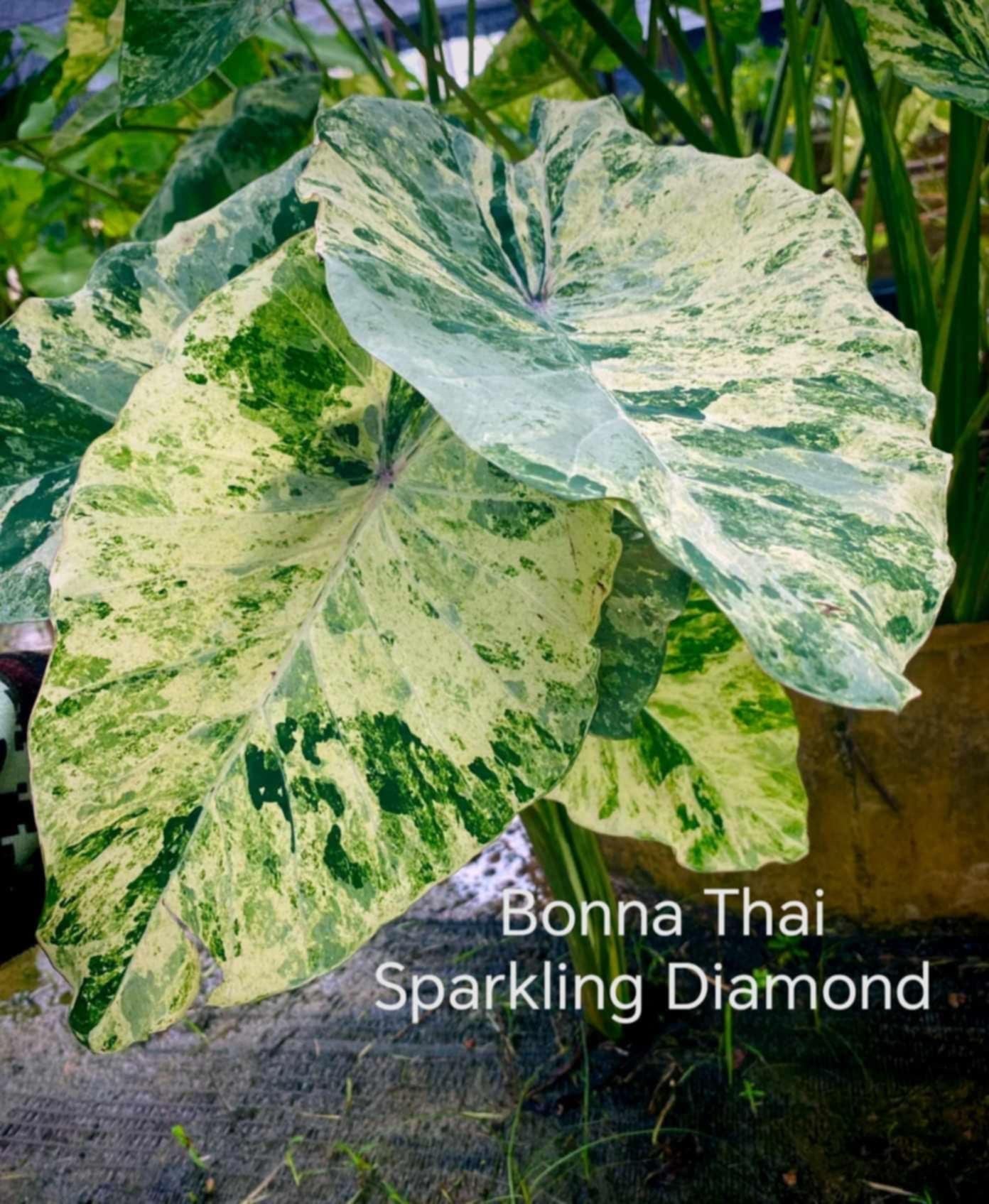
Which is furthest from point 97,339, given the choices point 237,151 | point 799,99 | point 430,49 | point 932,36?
point 799,99

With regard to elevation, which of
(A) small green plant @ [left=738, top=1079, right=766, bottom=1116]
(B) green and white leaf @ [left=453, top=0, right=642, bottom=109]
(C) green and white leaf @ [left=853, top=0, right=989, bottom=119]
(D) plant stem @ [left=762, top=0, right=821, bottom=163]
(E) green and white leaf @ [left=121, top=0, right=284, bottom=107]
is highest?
(E) green and white leaf @ [left=121, top=0, right=284, bottom=107]

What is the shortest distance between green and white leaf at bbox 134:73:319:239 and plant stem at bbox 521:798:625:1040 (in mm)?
595

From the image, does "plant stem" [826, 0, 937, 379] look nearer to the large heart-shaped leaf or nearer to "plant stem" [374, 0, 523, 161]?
the large heart-shaped leaf

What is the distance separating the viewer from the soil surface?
2.62 ft

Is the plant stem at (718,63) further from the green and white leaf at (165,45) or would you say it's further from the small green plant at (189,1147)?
the small green plant at (189,1147)

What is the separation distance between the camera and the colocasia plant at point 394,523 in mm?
364

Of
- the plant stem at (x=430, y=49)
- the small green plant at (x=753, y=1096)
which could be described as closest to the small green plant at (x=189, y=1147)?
the small green plant at (x=753, y=1096)

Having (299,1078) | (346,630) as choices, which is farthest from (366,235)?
(299,1078)

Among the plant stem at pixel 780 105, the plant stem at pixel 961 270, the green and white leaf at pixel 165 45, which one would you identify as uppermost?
the green and white leaf at pixel 165 45

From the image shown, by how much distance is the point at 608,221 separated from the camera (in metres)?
0.59

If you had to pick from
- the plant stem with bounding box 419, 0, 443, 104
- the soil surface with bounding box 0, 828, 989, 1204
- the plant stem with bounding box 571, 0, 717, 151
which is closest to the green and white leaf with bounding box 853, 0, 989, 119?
the plant stem with bounding box 571, 0, 717, 151

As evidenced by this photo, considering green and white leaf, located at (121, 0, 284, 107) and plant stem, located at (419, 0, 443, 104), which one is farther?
plant stem, located at (419, 0, 443, 104)

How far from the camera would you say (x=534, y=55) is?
1080 mm

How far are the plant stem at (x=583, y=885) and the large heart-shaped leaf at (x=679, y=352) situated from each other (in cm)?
44
